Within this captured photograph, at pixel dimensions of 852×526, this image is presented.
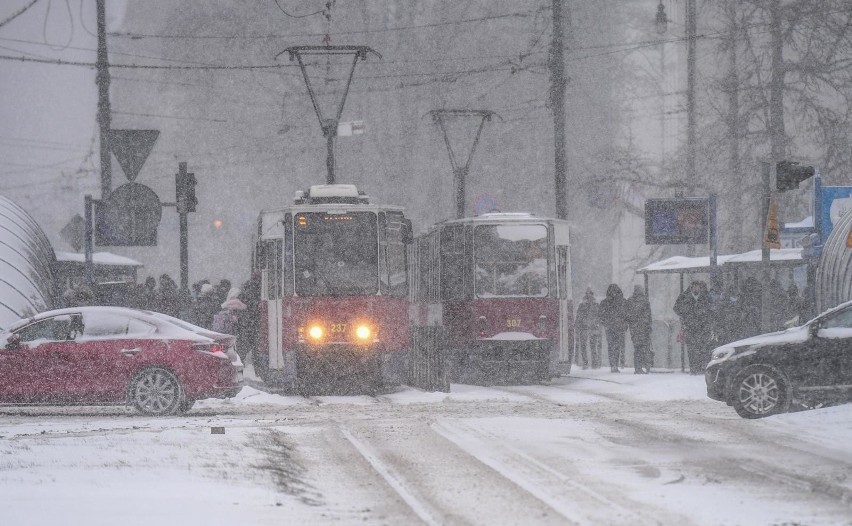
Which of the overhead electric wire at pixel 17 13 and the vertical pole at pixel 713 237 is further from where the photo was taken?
the overhead electric wire at pixel 17 13

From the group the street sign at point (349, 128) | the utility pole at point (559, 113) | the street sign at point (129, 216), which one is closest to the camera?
the street sign at point (129, 216)

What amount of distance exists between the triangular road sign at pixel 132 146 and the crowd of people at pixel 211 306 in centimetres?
374

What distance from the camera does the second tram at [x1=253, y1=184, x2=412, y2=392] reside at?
24000 mm

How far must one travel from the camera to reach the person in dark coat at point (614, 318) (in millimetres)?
29672

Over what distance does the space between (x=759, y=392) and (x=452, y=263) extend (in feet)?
33.9

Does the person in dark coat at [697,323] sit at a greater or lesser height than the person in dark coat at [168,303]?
lesser

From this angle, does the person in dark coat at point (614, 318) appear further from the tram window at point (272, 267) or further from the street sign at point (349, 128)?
the tram window at point (272, 267)

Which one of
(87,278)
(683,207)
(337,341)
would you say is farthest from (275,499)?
(683,207)

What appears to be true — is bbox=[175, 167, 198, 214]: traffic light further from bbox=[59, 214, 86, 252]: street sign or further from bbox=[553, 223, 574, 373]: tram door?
bbox=[59, 214, 86, 252]: street sign

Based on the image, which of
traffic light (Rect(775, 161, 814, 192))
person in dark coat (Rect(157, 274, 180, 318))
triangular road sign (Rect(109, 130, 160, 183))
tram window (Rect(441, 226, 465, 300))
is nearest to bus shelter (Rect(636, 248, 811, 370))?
tram window (Rect(441, 226, 465, 300))

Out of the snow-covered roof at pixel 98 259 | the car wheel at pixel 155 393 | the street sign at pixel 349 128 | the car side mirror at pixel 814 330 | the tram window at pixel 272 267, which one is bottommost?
the car wheel at pixel 155 393

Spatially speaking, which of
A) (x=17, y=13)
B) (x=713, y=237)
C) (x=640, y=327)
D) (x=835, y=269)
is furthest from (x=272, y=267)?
(x=17, y=13)

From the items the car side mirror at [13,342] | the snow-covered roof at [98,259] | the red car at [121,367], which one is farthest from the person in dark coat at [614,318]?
the car side mirror at [13,342]

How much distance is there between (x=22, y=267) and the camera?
28312 mm
